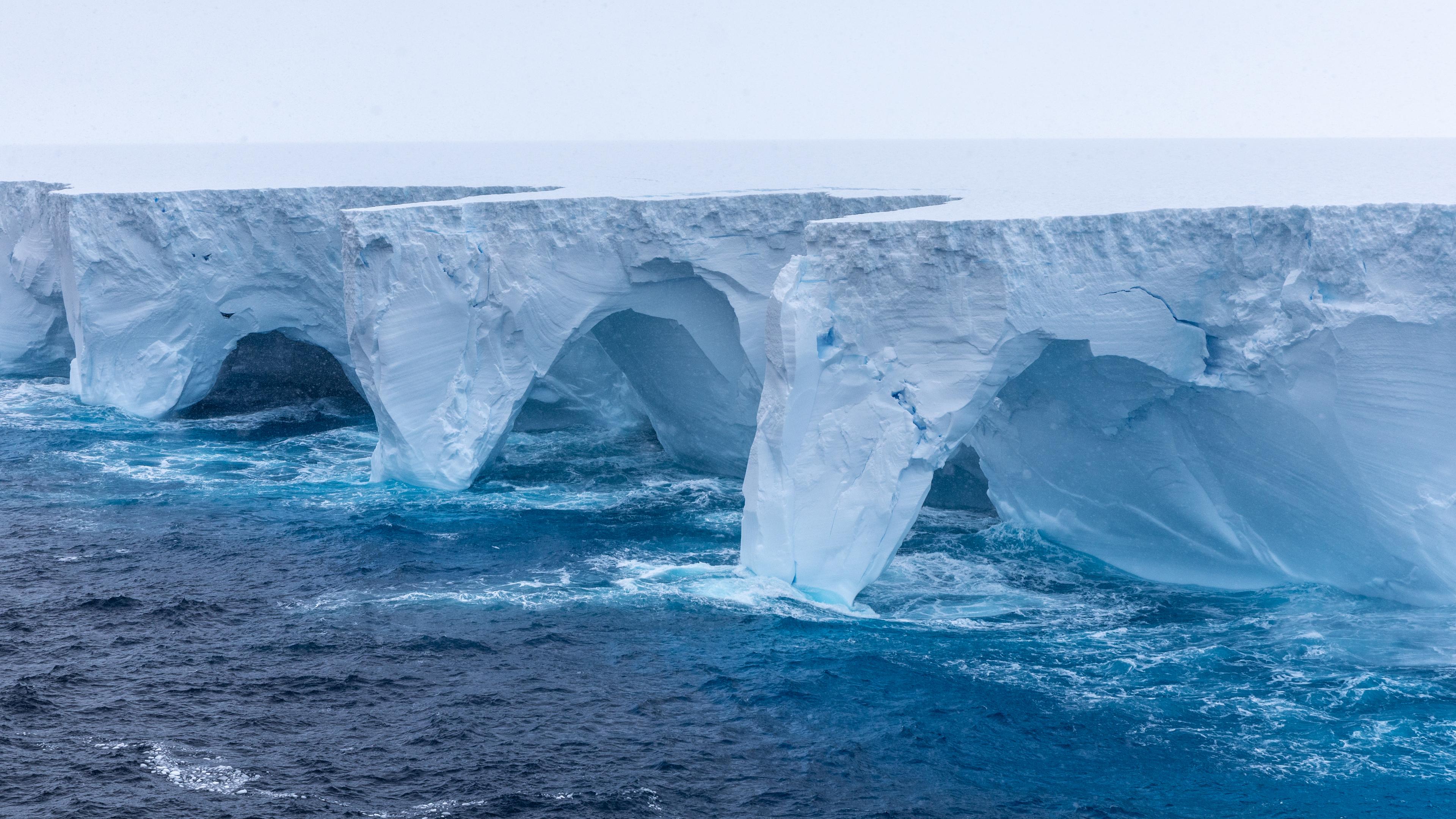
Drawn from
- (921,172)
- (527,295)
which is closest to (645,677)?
(527,295)

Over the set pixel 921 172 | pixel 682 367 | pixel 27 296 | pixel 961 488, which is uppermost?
pixel 921 172

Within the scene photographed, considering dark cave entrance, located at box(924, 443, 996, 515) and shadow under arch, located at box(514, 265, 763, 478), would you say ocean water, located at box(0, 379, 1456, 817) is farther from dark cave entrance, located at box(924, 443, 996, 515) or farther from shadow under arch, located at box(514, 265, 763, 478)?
shadow under arch, located at box(514, 265, 763, 478)

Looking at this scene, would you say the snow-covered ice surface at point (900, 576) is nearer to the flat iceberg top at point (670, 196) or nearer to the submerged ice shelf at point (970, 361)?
the submerged ice shelf at point (970, 361)

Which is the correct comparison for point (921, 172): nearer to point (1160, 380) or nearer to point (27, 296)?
point (1160, 380)

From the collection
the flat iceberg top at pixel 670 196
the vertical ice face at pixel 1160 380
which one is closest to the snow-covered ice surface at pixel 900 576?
the vertical ice face at pixel 1160 380

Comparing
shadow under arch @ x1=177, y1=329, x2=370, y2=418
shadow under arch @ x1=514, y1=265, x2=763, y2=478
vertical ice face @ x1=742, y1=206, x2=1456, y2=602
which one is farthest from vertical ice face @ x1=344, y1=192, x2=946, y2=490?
shadow under arch @ x1=177, y1=329, x2=370, y2=418

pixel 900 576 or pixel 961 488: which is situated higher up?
pixel 961 488

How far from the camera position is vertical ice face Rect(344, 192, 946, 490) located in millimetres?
16203

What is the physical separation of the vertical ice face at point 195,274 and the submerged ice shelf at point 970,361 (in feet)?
13.5

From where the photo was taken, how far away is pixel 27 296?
82.0 feet

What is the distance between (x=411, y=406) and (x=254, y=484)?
8.73 ft

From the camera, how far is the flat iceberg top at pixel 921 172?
13961 millimetres

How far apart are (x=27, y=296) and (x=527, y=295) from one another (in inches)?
551

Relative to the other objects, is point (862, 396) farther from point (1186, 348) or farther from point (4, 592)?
point (4, 592)
